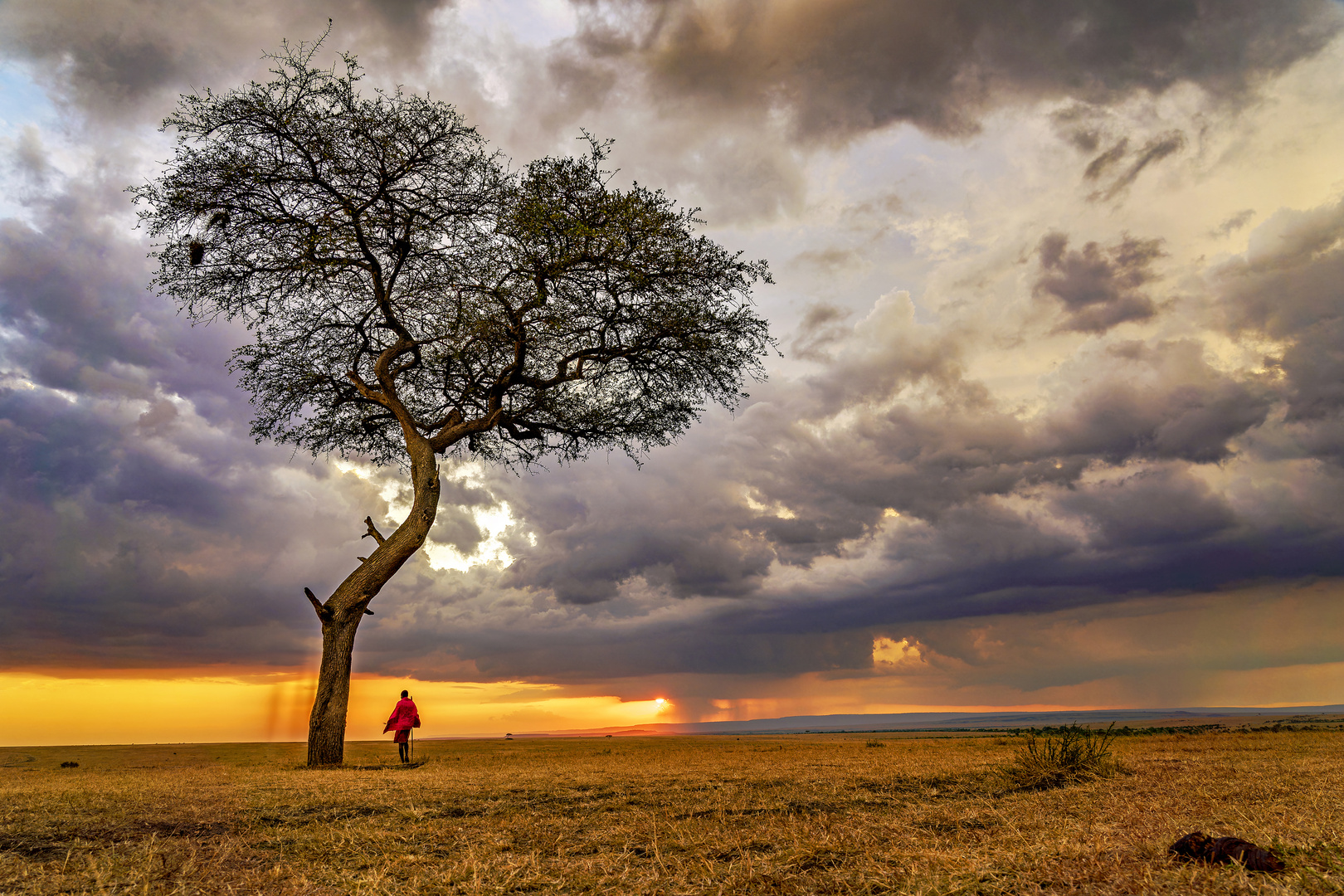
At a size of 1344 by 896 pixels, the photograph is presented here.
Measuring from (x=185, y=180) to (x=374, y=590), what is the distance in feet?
36.6

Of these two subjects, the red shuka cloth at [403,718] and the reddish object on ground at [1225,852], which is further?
the red shuka cloth at [403,718]

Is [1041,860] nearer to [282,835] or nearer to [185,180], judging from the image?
[282,835]

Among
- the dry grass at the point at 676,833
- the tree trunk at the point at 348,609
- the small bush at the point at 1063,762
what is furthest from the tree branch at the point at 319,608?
the small bush at the point at 1063,762

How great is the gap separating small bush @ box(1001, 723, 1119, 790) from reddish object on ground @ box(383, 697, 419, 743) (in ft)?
44.4

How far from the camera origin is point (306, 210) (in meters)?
19.0

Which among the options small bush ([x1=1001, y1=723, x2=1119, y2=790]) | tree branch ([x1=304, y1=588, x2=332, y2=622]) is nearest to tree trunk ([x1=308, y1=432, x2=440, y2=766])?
tree branch ([x1=304, y1=588, x2=332, y2=622])

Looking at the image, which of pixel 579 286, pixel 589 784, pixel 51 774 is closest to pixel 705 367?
pixel 579 286

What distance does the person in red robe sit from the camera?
17562 millimetres

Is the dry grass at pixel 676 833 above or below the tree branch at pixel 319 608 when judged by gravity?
below

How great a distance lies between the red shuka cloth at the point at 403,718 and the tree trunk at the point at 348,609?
44.7 inches

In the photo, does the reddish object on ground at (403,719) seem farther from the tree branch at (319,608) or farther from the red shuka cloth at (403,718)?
the tree branch at (319,608)

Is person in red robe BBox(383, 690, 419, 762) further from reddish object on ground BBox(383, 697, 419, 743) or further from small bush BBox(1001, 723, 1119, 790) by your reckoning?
small bush BBox(1001, 723, 1119, 790)

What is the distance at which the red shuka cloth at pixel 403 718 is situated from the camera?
17625 mm

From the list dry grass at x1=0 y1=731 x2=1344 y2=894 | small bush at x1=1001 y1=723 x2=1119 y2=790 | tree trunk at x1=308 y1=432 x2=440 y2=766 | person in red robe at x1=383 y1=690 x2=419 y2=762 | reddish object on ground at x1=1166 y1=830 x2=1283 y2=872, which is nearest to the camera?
reddish object on ground at x1=1166 y1=830 x2=1283 y2=872
